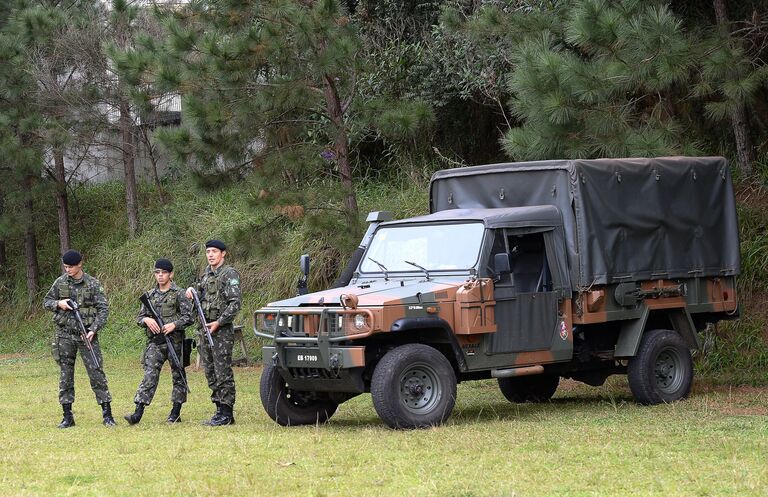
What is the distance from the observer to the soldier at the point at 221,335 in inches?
459

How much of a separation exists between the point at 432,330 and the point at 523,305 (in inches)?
38.7

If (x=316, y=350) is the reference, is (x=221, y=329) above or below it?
above

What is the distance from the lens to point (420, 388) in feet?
35.9

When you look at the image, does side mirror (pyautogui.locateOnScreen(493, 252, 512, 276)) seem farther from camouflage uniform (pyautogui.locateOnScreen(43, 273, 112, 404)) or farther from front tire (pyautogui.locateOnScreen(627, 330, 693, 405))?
camouflage uniform (pyautogui.locateOnScreen(43, 273, 112, 404))

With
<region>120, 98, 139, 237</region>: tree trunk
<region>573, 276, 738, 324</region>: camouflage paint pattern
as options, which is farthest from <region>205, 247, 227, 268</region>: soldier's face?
<region>120, 98, 139, 237</region>: tree trunk

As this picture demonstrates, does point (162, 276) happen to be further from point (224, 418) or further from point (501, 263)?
point (501, 263)

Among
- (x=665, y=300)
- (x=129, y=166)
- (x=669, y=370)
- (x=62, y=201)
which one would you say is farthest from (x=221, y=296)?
(x=62, y=201)

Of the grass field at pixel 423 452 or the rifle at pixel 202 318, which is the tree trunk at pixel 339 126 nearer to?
the grass field at pixel 423 452

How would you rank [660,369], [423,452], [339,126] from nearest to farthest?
[423,452] → [660,369] → [339,126]

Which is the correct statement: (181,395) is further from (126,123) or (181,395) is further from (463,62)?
(126,123)

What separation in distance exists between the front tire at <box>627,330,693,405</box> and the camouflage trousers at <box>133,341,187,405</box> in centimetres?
450

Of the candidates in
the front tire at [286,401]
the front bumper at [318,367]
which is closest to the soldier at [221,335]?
the front tire at [286,401]

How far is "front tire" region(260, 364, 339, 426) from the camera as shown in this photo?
37.9 feet

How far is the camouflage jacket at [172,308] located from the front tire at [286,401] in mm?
961
